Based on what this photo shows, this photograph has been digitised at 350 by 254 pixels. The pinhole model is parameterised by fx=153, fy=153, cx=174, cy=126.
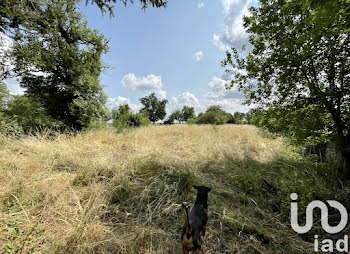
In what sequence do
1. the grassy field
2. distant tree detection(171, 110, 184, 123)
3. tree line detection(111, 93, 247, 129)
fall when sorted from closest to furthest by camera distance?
the grassy field → tree line detection(111, 93, 247, 129) → distant tree detection(171, 110, 184, 123)

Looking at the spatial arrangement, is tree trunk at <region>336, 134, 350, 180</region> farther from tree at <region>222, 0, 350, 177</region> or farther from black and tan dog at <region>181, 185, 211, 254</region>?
black and tan dog at <region>181, 185, 211, 254</region>

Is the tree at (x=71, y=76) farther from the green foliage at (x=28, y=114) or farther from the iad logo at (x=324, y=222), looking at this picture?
the iad logo at (x=324, y=222)

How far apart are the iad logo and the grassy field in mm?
82

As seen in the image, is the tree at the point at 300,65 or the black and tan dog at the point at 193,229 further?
the tree at the point at 300,65

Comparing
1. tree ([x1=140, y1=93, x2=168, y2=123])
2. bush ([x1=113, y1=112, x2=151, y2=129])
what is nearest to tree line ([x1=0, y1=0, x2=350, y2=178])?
bush ([x1=113, y1=112, x2=151, y2=129])

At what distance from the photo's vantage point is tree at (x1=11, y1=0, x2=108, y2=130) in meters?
5.21

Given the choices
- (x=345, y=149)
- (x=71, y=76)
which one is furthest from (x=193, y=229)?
(x=71, y=76)

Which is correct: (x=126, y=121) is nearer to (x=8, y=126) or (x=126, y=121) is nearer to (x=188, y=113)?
(x=8, y=126)

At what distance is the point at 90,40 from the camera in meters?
6.12

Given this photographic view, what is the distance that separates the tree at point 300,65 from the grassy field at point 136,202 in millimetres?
1213

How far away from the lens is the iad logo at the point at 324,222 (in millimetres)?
1452

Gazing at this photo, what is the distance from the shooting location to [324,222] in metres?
1.76

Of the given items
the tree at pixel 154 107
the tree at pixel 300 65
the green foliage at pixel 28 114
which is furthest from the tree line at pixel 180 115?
the tree at pixel 300 65

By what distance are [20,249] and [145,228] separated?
971 mm
